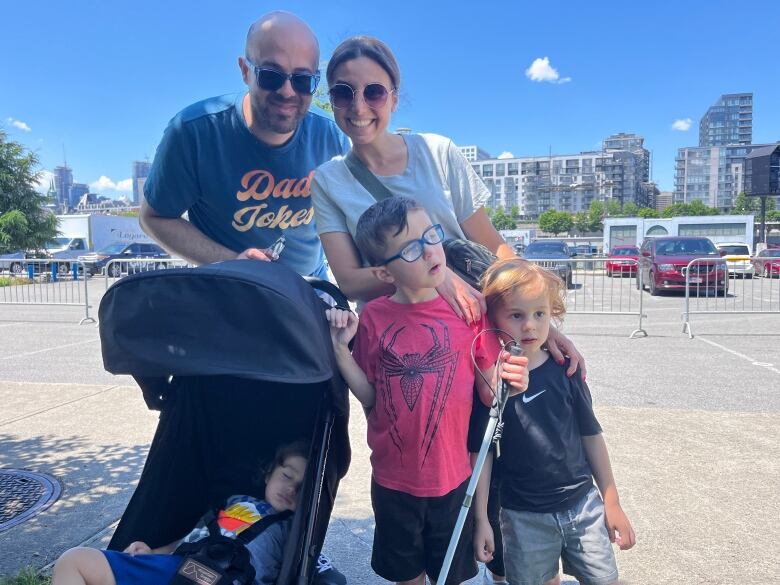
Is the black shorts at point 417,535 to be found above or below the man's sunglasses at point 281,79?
below

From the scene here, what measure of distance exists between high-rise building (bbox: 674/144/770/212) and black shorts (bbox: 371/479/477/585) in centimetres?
17939

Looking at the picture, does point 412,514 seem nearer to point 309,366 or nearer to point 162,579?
point 309,366

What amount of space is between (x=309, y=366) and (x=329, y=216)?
0.73 meters

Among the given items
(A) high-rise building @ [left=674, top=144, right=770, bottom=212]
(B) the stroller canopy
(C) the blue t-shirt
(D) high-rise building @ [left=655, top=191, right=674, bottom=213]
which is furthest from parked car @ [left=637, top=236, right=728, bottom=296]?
(D) high-rise building @ [left=655, top=191, right=674, bottom=213]

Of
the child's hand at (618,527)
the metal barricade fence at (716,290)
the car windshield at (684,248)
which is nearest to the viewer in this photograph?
the child's hand at (618,527)

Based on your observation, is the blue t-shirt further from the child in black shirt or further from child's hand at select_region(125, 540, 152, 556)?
child's hand at select_region(125, 540, 152, 556)

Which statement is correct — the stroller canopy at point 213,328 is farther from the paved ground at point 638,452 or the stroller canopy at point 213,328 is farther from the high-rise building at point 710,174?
the high-rise building at point 710,174

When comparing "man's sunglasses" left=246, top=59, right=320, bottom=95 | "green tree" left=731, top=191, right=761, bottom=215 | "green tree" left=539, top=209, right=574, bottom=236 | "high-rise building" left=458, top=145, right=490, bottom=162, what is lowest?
"man's sunglasses" left=246, top=59, right=320, bottom=95

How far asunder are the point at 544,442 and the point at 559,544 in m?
0.42

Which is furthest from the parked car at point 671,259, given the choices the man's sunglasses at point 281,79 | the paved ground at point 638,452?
the man's sunglasses at point 281,79

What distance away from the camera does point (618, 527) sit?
2279 mm

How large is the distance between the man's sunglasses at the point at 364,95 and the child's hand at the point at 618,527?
1828 millimetres

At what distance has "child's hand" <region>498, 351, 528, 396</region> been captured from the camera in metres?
1.94

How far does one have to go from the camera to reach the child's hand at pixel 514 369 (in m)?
1.94
